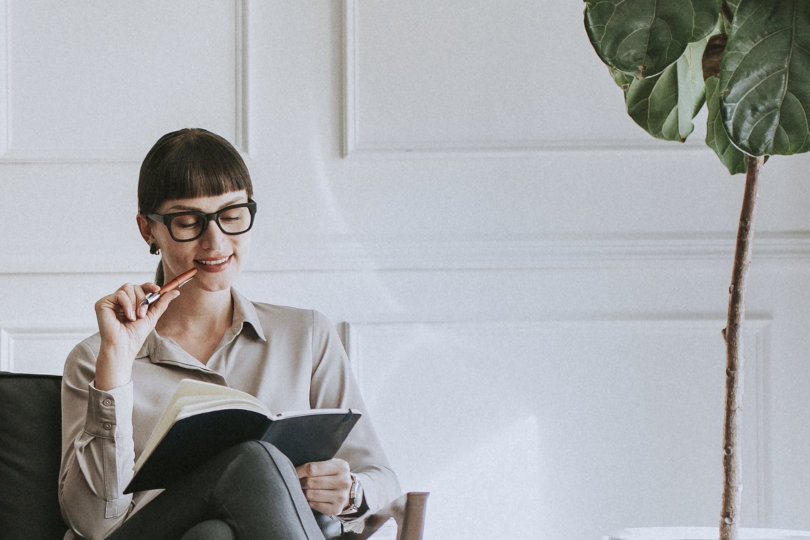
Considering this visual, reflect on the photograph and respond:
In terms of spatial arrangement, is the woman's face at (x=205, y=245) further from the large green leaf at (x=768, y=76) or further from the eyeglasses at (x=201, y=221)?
the large green leaf at (x=768, y=76)

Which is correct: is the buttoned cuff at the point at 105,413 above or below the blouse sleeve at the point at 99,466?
above

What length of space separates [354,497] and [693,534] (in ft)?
1.94

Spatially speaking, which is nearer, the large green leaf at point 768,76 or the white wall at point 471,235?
the large green leaf at point 768,76

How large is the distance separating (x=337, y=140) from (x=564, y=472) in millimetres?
955

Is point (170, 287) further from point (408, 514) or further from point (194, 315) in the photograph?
point (408, 514)

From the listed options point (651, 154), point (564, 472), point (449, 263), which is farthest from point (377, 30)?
point (564, 472)

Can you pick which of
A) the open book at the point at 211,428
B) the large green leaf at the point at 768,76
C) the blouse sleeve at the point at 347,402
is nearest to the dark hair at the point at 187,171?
the blouse sleeve at the point at 347,402

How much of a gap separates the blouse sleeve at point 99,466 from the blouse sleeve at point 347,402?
0.36 metres

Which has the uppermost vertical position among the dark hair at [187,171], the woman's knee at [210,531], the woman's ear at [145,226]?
the dark hair at [187,171]

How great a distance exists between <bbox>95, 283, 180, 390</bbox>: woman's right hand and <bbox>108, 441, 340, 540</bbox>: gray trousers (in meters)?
0.24

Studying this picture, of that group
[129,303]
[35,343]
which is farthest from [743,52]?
[35,343]

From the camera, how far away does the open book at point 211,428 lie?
3.69 feet

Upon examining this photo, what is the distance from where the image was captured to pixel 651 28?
48.0 inches

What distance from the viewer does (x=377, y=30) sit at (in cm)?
204
